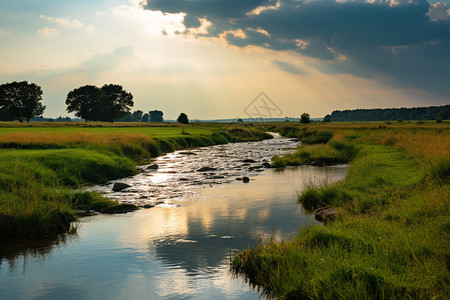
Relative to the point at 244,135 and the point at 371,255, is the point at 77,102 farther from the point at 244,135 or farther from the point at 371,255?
the point at 371,255

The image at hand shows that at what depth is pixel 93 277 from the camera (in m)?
9.52

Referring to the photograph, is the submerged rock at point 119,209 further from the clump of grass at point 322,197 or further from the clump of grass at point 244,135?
the clump of grass at point 244,135

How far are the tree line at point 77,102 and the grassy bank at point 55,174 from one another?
83.4 m

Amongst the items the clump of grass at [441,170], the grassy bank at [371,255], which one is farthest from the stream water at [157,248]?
the clump of grass at [441,170]

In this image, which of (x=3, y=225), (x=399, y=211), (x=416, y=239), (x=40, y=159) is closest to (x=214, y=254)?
(x=416, y=239)

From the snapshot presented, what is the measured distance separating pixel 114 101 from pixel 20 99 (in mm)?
28990

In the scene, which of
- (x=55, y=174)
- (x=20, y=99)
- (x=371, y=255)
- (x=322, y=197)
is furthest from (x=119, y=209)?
(x=20, y=99)

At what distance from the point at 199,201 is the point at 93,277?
921 cm

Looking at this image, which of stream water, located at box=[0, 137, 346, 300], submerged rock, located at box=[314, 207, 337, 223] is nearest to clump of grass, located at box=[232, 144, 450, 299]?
submerged rock, located at box=[314, 207, 337, 223]

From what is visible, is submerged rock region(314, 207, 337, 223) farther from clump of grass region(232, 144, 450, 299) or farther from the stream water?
clump of grass region(232, 144, 450, 299)

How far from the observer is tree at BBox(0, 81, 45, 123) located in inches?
4299

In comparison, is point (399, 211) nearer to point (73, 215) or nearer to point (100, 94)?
point (73, 215)

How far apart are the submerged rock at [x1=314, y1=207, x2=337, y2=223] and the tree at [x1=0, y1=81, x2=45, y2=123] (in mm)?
116729

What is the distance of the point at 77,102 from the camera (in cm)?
11888
